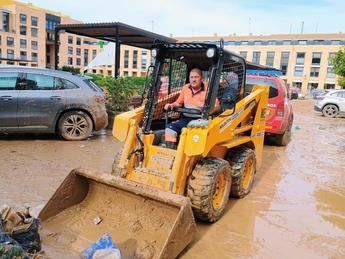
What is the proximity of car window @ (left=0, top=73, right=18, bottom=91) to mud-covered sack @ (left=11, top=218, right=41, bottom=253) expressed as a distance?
5401mm

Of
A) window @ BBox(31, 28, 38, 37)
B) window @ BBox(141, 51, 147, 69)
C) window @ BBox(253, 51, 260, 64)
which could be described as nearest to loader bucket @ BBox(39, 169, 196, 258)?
window @ BBox(253, 51, 260, 64)

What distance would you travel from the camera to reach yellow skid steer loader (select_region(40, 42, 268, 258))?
3.58 metres

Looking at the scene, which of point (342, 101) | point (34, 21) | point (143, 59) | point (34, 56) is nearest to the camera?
point (342, 101)

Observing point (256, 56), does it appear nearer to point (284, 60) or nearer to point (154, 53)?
point (284, 60)

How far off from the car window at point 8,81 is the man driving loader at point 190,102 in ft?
14.8

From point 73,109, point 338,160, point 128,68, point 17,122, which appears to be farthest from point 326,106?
point 128,68

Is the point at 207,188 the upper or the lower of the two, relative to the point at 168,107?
lower

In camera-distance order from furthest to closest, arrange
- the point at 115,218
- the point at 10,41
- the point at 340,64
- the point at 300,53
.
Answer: the point at 300,53 < the point at 10,41 < the point at 340,64 < the point at 115,218

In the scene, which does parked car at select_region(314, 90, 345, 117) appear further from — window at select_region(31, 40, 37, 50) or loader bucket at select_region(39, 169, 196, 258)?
window at select_region(31, 40, 37, 50)

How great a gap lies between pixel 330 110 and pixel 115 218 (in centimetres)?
1817

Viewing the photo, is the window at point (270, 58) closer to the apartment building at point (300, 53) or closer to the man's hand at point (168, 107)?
the apartment building at point (300, 53)

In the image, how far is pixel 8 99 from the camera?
761cm

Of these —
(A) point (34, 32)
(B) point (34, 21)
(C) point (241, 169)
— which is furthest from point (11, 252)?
(B) point (34, 21)

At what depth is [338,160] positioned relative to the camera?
28.4ft
